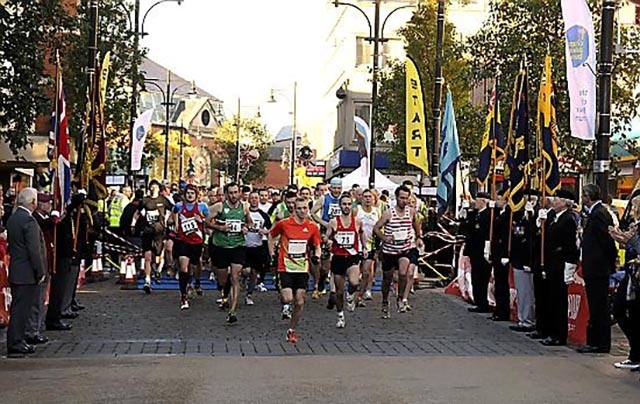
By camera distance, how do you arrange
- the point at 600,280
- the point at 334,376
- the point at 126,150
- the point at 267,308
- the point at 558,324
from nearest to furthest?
the point at 334,376
the point at 600,280
the point at 558,324
the point at 267,308
the point at 126,150

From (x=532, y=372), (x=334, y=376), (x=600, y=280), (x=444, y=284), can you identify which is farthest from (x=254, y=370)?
(x=444, y=284)

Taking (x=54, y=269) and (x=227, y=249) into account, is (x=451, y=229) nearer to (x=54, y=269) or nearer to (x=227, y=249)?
(x=227, y=249)

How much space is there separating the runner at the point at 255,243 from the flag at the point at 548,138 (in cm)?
561

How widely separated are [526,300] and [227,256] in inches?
179

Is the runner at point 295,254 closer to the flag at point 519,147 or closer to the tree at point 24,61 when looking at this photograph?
the flag at point 519,147

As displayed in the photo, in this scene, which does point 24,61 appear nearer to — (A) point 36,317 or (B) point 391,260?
(B) point 391,260

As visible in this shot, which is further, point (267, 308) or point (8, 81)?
point (8, 81)

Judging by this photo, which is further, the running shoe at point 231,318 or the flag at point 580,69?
the running shoe at point 231,318

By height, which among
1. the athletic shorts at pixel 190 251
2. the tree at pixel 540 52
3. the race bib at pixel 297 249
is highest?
the tree at pixel 540 52

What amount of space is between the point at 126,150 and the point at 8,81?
12.9 metres

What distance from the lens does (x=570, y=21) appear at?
15344 mm

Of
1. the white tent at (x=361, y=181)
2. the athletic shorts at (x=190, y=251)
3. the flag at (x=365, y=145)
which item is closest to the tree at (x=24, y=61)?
the athletic shorts at (x=190, y=251)

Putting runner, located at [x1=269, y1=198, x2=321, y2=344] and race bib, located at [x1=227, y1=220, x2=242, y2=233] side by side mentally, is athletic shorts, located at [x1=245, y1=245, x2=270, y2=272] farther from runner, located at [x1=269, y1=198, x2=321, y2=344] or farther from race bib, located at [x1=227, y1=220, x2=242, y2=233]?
runner, located at [x1=269, y1=198, x2=321, y2=344]

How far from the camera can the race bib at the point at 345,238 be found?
55.7 feet
